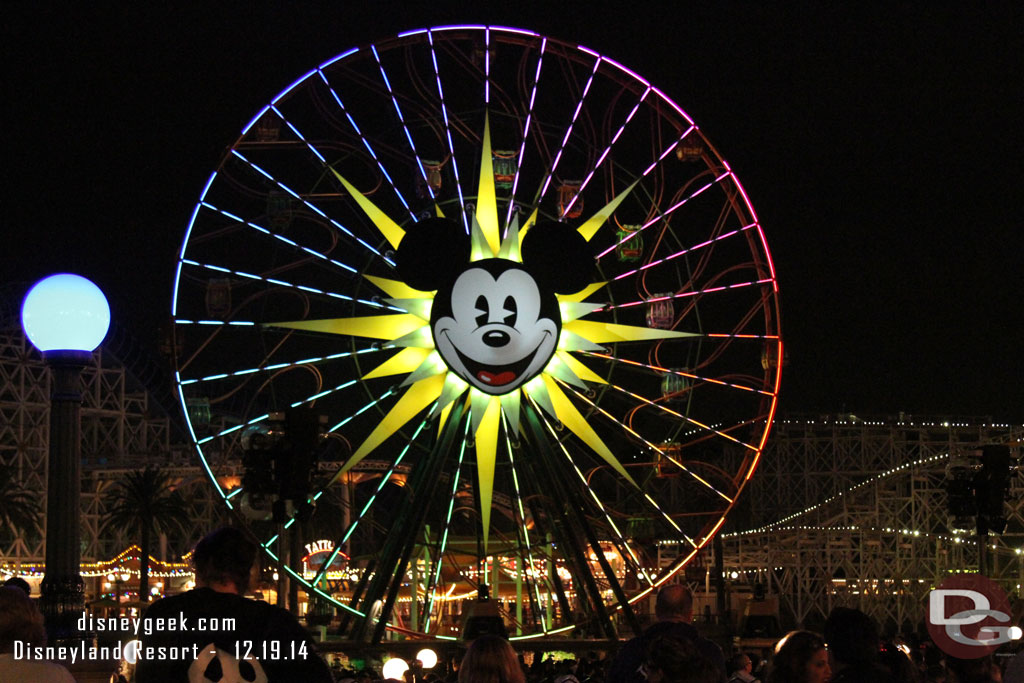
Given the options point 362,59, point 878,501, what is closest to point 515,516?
point 362,59

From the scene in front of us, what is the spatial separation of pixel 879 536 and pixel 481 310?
107 feet

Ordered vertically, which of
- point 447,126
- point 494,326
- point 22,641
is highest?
point 447,126

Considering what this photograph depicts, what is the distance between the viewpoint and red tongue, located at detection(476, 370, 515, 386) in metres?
19.3

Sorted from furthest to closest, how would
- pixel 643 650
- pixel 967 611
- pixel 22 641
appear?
pixel 967 611
pixel 643 650
pixel 22 641

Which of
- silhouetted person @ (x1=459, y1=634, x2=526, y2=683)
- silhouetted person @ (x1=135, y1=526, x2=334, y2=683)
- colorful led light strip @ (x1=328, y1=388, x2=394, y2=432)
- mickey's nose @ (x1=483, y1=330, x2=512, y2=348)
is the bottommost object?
silhouetted person @ (x1=459, y1=634, x2=526, y2=683)

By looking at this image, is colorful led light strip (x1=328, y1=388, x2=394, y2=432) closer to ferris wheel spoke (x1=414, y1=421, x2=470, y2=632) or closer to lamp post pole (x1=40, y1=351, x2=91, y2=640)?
ferris wheel spoke (x1=414, y1=421, x2=470, y2=632)

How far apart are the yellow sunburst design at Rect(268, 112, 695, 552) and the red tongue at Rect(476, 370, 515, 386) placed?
0.35 meters

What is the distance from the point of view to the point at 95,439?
57.8 metres

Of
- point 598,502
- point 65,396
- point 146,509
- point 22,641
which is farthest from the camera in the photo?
point 146,509

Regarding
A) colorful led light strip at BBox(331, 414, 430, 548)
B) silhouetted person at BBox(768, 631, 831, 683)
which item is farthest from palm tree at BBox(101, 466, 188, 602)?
silhouetted person at BBox(768, 631, 831, 683)

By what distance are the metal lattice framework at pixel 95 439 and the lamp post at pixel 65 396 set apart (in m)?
41.2

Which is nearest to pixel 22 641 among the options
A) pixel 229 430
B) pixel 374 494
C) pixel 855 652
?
pixel 855 652

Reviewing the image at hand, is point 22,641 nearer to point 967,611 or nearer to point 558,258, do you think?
point 967,611

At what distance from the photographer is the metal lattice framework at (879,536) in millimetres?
47219
